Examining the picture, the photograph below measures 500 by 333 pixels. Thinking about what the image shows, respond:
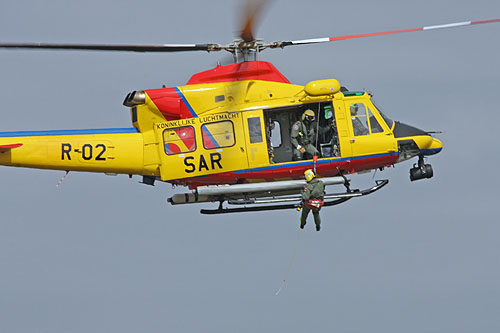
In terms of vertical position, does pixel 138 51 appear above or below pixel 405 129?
above

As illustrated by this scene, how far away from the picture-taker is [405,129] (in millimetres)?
20797

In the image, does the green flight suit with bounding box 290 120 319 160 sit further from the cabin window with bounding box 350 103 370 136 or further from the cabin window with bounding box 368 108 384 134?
the cabin window with bounding box 368 108 384 134

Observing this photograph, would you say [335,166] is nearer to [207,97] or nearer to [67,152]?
[207,97]

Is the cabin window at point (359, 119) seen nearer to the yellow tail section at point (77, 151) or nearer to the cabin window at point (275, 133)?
the cabin window at point (275, 133)

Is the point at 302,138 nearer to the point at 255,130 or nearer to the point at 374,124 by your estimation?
the point at 255,130

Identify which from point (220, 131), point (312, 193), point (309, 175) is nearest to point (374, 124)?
point (309, 175)

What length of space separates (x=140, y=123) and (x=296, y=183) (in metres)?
3.36

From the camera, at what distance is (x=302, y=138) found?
2014cm

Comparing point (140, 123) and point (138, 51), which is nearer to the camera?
point (138, 51)

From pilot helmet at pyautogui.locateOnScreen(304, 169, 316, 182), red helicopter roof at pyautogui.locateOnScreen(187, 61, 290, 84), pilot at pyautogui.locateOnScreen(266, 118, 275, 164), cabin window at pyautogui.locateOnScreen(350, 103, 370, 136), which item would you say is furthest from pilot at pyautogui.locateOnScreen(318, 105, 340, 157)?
red helicopter roof at pyautogui.locateOnScreen(187, 61, 290, 84)

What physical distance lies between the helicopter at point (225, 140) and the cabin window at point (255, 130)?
0.07 feet


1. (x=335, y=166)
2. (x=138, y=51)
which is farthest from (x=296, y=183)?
(x=138, y=51)

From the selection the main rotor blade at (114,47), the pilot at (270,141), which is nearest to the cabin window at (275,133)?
the pilot at (270,141)

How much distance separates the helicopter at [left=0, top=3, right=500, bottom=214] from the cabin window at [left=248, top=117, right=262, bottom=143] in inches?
0.8
